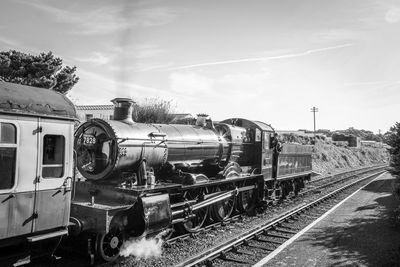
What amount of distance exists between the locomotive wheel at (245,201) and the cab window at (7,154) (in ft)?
29.1

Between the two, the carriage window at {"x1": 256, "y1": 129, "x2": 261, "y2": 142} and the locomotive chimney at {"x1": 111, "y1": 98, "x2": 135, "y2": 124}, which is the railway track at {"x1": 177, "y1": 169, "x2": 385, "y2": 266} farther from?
the locomotive chimney at {"x1": 111, "y1": 98, "x2": 135, "y2": 124}

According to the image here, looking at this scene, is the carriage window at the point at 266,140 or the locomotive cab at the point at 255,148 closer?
the locomotive cab at the point at 255,148

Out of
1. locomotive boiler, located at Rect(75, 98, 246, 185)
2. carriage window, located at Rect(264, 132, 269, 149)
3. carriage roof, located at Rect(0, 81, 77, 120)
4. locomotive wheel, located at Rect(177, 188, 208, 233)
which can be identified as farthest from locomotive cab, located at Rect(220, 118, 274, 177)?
carriage roof, located at Rect(0, 81, 77, 120)

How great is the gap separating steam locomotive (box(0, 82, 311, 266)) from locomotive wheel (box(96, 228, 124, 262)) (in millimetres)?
21

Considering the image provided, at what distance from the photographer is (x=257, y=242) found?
9672mm

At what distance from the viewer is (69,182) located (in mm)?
6516

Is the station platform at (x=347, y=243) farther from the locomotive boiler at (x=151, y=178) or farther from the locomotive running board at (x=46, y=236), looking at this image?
the locomotive running board at (x=46, y=236)

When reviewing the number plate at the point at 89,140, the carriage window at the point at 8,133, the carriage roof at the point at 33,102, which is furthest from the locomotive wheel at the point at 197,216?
the carriage window at the point at 8,133

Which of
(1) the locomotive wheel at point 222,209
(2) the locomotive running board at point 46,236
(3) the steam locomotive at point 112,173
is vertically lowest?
(1) the locomotive wheel at point 222,209

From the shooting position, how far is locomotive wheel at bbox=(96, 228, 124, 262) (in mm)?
7258

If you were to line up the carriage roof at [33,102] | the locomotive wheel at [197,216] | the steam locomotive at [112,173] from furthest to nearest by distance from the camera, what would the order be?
the locomotive wheel at [197,216]
the steam locomotive at [112,173]
the carriage roof at [33,102]

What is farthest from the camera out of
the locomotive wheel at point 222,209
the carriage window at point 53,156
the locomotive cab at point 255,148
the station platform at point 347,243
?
the locomotive cab at point 255,148

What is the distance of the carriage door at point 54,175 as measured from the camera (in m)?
6.01

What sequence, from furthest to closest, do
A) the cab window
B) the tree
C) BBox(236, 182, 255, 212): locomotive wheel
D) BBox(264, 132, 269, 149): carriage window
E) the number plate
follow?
the tree
BBox(264, 132, 269, 149): carriage window
BBox(236, 182, 255, 212): locomotive wheel
the number plate
the cab window
